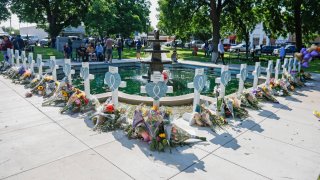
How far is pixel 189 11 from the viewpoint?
2323 centimetres

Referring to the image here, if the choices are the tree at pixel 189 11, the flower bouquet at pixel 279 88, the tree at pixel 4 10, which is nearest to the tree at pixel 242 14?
the tree at pixel 189 11

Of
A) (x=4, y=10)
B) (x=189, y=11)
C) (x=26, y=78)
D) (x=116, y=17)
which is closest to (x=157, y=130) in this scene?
(x=26, y=78)

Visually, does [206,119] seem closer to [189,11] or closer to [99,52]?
[99,52]

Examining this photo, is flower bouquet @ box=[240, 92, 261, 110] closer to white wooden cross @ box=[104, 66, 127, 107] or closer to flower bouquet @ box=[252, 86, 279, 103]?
flower bouquet @ box=[252, 86, 279, 103]

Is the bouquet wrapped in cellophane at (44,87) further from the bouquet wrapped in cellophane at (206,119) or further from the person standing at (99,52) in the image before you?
the person standing at (99,52)

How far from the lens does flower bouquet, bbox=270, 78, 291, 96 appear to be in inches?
352

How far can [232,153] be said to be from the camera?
4418 millimetres

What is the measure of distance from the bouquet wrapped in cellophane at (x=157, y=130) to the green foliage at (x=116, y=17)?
89.5ft

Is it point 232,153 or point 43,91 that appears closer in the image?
point 232,153

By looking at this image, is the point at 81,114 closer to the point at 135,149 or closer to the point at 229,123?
the point at 135,149

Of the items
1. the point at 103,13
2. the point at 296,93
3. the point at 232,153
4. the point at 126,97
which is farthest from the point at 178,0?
the point at 232,153

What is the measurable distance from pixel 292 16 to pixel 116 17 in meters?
21.4

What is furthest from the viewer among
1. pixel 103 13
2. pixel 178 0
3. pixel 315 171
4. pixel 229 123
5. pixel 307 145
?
pixel 103 13

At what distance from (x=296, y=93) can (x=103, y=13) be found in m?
25.5
